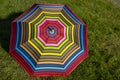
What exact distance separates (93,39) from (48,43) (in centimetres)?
336

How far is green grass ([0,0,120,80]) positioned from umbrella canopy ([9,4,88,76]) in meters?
1.23

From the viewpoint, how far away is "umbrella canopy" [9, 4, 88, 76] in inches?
321

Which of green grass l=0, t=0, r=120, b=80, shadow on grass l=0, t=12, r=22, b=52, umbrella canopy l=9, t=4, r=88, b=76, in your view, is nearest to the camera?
umbrella canopy l=9, t=4, r=88, b=76

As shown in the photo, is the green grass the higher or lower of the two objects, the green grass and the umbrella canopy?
the lower

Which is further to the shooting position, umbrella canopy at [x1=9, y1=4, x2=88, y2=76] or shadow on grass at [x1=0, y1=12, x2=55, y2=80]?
shadow on grass at [x1=0, y1=12, x2=55, y2=80]

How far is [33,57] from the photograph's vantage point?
8.18 m

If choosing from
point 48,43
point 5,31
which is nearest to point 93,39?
point 48,43

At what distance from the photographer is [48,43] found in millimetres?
8156

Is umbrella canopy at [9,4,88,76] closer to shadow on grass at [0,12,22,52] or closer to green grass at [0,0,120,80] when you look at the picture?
green grass at [0,0,120,80]

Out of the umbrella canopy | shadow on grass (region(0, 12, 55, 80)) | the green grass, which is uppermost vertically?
the umbrella canopy

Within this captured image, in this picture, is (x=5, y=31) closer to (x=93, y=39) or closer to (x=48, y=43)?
(x=48, y=43)

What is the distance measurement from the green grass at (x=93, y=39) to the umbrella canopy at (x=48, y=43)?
4.04 feet

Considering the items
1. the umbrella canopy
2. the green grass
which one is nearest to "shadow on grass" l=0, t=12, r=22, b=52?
the green grass

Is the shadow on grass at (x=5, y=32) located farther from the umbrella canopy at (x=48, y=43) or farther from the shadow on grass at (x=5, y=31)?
the umbrella canopy at (x=48, y=43)
